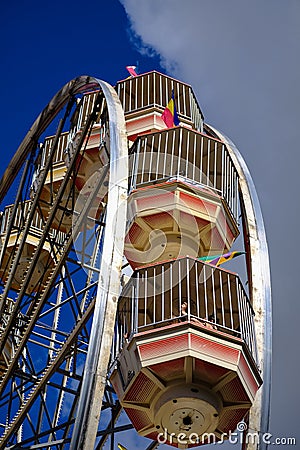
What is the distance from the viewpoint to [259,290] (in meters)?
15.8

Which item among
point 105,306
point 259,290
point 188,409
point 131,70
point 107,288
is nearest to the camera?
point 105,306

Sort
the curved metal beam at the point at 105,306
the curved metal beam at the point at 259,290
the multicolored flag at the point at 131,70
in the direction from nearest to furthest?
the curved metal beam at the point at 105,306
the curved metal beam at the point at 259,290
the multicolored flag at the point at 131,70

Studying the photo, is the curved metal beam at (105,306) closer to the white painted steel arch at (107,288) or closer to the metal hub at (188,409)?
the white painted steel arch at (107,288)

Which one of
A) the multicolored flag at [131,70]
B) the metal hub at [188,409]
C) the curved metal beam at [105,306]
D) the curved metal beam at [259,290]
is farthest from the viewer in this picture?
the multicolored flag at [131,70]

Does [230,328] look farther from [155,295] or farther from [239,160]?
[239,160]

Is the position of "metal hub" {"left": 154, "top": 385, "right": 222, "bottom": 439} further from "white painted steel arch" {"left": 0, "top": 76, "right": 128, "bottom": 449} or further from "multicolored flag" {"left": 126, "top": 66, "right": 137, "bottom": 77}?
"multicolored flag" {"left": 126, "top": 66, "right": 137, "bottom": 77}

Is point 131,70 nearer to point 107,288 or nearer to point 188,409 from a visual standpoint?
point 188,409

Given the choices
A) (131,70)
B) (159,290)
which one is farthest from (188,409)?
(131,70)

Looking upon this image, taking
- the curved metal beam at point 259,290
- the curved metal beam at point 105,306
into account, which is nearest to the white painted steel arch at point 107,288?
the curved metal beam at point 105,306

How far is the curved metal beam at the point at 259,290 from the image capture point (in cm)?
1438

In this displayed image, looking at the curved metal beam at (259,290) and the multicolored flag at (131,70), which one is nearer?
the curved metal beam at (259,290)

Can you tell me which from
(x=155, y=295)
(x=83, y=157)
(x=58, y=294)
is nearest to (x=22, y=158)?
(x=83, y=157)

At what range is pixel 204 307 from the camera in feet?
49.3

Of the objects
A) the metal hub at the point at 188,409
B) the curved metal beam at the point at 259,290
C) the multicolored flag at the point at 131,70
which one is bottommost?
the metal hub at the point at 188,409
